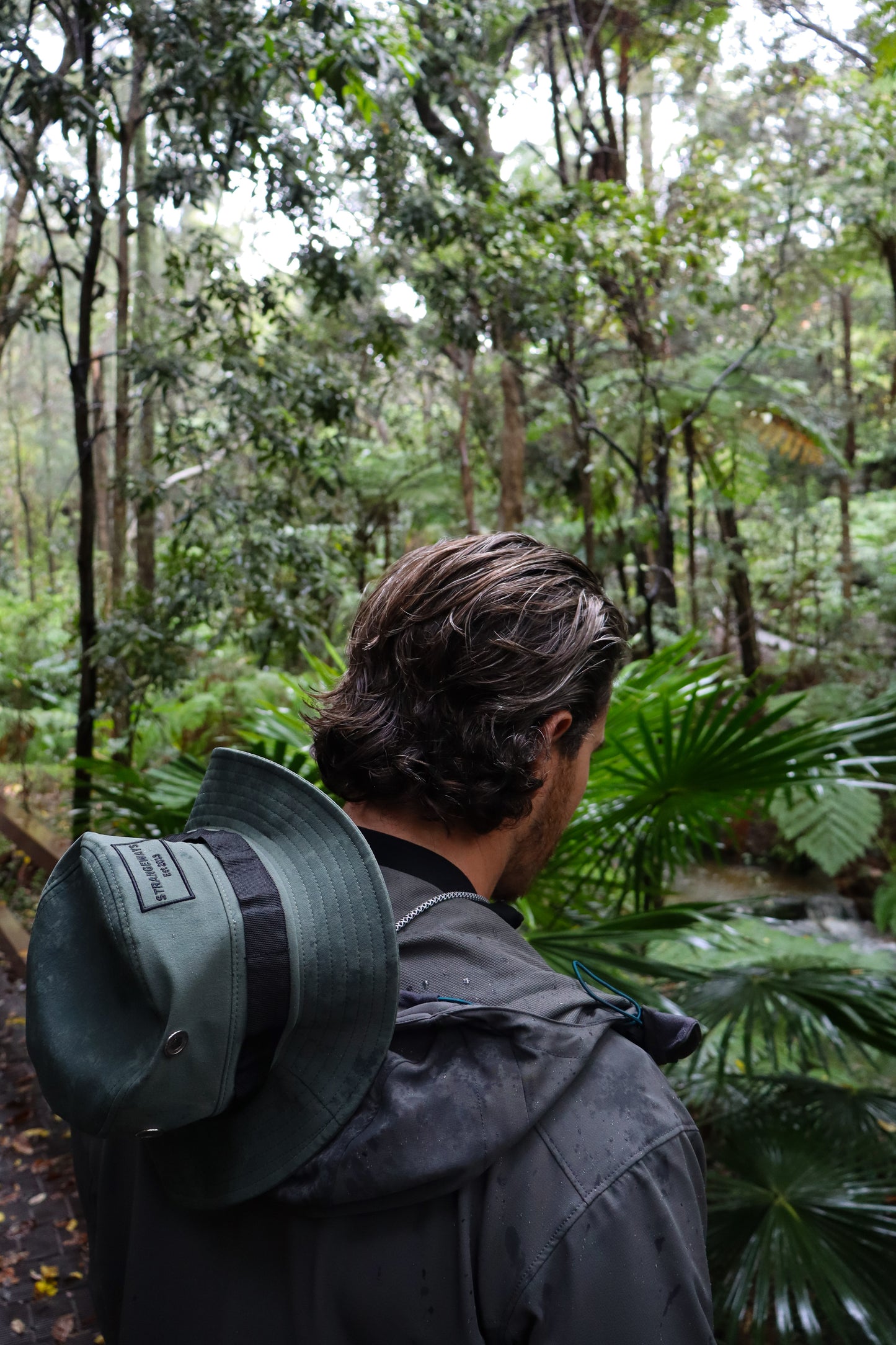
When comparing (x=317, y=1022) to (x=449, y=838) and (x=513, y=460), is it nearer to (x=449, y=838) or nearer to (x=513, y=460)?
(x=449, y=838)

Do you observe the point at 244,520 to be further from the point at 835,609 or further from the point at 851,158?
the point at 835,609

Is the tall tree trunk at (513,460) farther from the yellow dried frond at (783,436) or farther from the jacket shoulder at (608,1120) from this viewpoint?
the jacket shoulder at (608,1120)

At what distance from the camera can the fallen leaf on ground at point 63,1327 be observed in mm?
2756

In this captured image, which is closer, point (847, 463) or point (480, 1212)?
point (480, 1212)

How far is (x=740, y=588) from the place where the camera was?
10086 mm

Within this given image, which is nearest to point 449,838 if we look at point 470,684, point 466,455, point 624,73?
point 470,684

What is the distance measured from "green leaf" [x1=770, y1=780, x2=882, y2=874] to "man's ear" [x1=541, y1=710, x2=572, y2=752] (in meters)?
6.24

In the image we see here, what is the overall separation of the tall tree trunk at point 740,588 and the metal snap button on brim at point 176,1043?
931cm

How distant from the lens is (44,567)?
1755 cm

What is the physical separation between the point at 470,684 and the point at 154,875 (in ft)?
1.38

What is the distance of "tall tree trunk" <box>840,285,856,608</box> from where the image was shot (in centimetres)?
1052

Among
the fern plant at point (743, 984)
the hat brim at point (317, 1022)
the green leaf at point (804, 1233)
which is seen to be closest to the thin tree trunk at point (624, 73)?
the fern plant at point (743, 984)

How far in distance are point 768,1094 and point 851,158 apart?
7175 millimetres

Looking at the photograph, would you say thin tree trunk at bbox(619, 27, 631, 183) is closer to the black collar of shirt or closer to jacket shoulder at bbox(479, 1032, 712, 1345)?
the black collar of shirt
